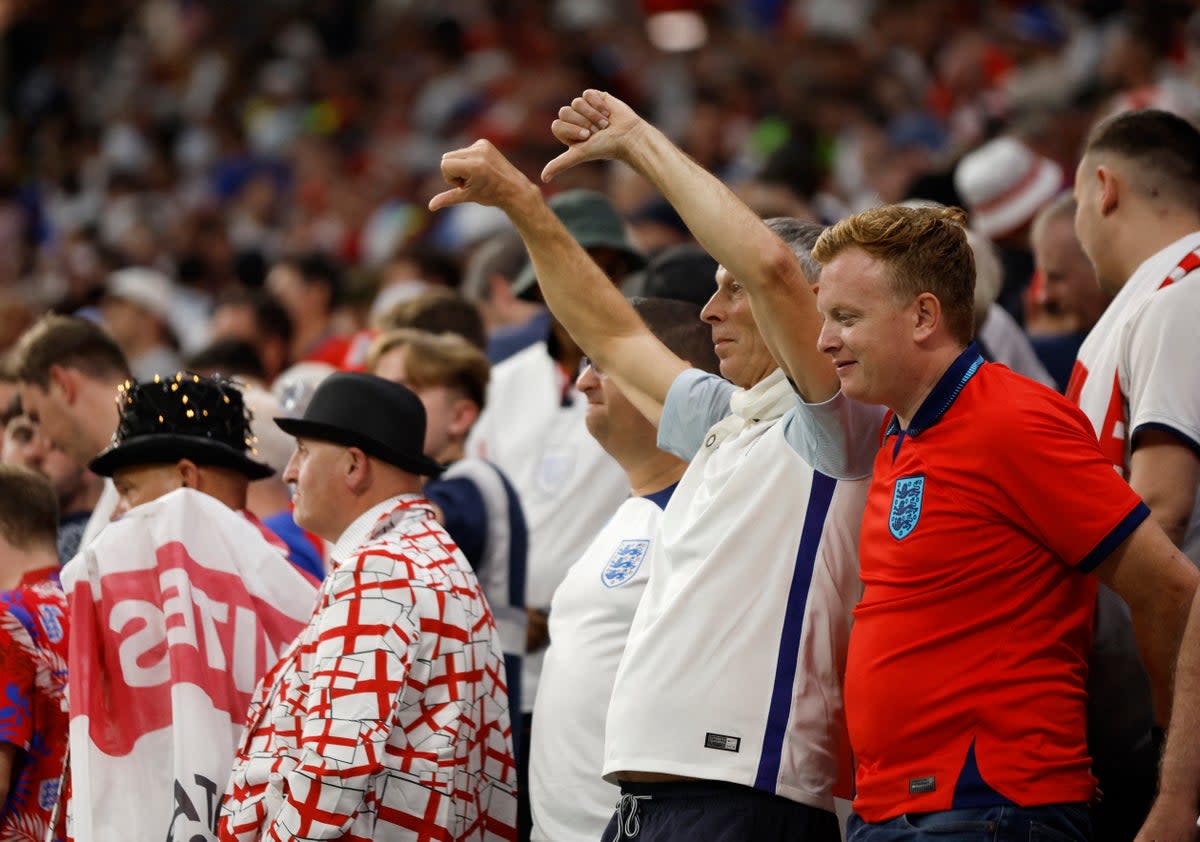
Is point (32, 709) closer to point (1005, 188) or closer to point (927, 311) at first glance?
point (927, 311)

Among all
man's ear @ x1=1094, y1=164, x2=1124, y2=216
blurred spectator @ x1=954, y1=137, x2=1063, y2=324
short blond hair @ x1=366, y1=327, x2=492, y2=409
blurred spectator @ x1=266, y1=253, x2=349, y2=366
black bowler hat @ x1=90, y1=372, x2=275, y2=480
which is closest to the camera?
man's ear @ x1=1094, y1=164, x2=1124, y2=216

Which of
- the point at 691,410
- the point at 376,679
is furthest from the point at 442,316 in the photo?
the point at 376,679

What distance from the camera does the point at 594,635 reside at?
3.89 metres

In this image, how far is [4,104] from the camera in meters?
17.7

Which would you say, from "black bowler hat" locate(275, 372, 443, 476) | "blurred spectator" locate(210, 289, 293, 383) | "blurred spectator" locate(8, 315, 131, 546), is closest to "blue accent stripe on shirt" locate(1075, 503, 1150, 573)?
"black bowler hat" locate(275, 372, 443, 476)

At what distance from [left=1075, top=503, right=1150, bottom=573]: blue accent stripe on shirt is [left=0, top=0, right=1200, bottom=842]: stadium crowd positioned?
1 centimetres

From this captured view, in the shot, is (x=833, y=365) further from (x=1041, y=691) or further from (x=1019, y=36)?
(x=1019, y=36)

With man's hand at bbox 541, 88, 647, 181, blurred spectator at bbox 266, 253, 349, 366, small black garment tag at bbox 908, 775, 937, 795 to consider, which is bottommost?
small black garment tag at bbox 908, 775, 937, 795

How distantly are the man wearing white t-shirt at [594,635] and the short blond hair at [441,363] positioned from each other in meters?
1.20

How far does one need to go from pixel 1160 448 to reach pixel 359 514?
1.85m

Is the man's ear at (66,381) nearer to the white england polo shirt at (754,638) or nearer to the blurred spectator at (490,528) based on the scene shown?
the blurred spectator at (490,528)

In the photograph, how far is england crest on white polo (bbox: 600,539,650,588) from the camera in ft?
12.6

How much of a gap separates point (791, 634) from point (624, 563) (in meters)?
0.67

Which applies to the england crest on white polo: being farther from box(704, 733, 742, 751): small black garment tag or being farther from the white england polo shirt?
box(704, 733, 742, 751): small black garment tag
